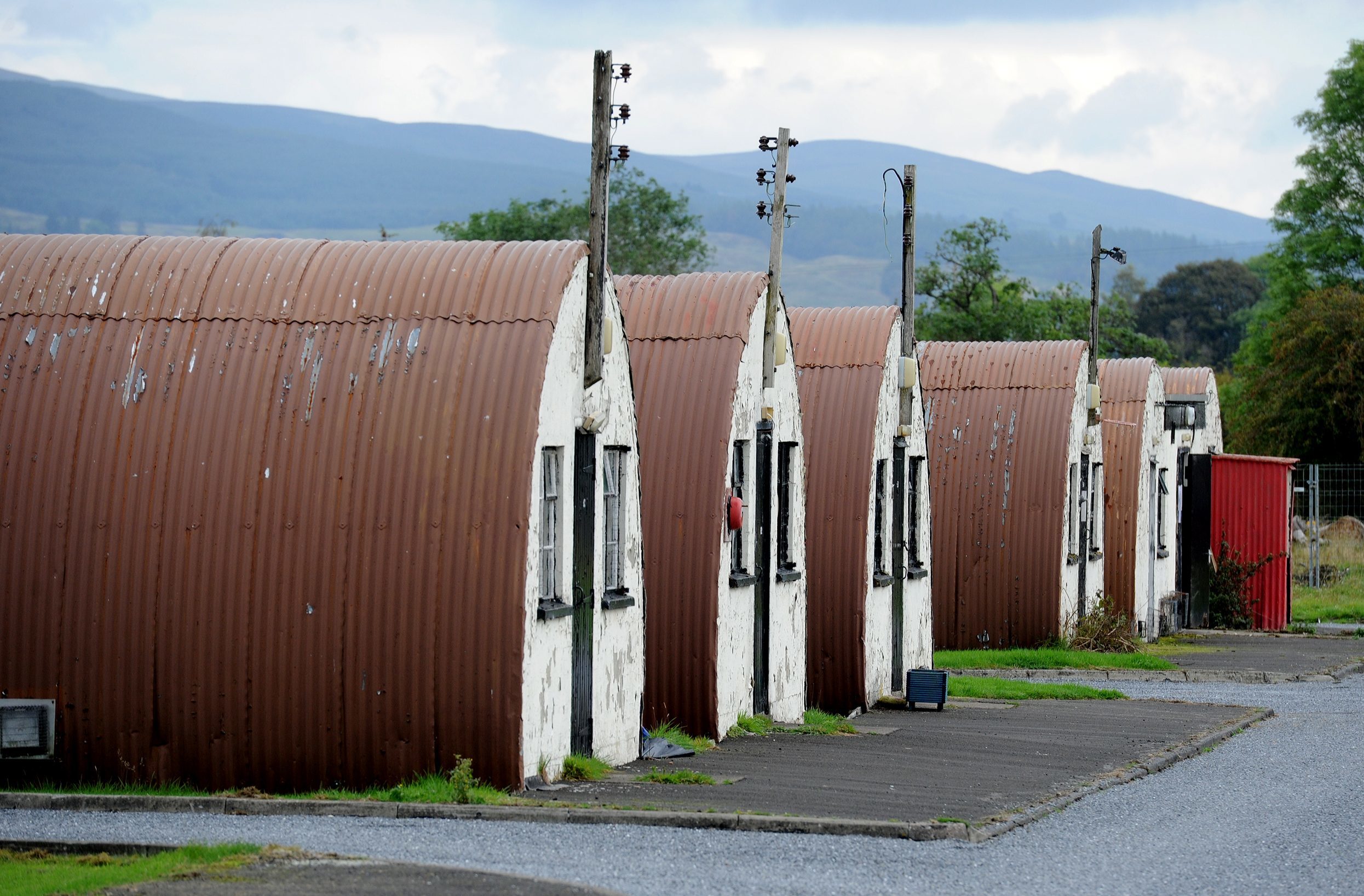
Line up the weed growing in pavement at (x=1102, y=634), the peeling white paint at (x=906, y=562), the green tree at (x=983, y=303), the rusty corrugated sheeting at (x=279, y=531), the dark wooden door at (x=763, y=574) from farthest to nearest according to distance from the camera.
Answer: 1. the green tree at (x=983, y=303)
2. the weed growing in pavement at (x=1102, y=634)
3. the peeling white paint at (x=906, y=562)
4. the dark wooden door at (x=763, y=574)
5. the rusty corrugated sheeting at (x=279, y=531)

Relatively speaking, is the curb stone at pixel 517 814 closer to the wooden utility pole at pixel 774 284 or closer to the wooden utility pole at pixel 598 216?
the wooden utility pole at pixel 598 216

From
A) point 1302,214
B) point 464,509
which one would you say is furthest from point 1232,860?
point 1302,214

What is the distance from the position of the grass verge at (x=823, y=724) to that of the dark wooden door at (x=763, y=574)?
1.78 ft

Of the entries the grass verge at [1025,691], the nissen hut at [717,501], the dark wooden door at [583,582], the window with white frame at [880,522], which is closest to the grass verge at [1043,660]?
the grass verge at [1025,691]

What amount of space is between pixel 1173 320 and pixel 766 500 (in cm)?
10062

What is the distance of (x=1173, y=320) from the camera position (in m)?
114

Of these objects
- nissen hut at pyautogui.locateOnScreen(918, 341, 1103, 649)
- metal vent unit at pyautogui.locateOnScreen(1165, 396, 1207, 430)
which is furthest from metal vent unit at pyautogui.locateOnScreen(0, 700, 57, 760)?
metal vent unit at pyautogui.locateOnScreen(1165, 396, 1207, 430)

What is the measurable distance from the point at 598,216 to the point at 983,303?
44.0 m

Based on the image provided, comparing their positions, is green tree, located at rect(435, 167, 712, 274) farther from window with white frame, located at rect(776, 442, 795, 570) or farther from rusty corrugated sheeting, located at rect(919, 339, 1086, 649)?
window with white frame, located at rect(776, 442, 795, 570)

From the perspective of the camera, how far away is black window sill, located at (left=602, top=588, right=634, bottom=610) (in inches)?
558

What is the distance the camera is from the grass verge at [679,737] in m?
15.7

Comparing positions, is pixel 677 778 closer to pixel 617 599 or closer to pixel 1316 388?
pixel 617 599

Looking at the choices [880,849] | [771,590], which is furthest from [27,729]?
[771,590]

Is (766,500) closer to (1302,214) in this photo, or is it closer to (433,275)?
(433,275)
